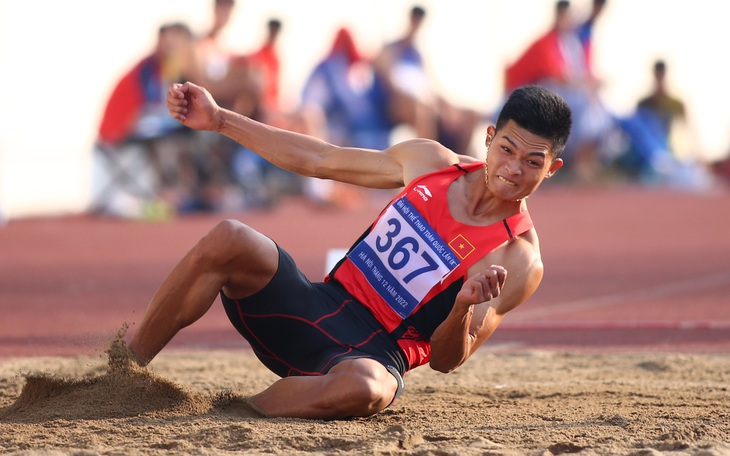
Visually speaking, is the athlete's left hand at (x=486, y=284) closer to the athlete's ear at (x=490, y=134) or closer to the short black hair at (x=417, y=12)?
the athlete's ear at (x=490, y=134)

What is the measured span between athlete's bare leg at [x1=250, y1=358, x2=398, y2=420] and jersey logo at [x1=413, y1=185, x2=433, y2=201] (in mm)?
688

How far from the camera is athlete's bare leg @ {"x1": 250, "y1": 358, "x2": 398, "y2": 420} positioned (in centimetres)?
403

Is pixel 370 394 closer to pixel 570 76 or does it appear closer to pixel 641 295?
pixel 641 295

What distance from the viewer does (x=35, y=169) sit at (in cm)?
1562

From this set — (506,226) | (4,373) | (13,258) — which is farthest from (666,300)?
(13,258)

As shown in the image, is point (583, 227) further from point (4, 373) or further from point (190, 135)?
point (4, 373)

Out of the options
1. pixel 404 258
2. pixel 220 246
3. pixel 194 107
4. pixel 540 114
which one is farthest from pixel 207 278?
pixel 540 114

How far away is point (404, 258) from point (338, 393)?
591 millimetres

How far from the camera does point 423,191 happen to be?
4.43m

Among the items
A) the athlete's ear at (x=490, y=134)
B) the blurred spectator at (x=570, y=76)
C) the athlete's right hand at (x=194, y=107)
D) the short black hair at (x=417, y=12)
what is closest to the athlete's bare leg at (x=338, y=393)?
the athlete's ear at (x=490, y=134)

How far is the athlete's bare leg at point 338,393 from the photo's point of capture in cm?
403

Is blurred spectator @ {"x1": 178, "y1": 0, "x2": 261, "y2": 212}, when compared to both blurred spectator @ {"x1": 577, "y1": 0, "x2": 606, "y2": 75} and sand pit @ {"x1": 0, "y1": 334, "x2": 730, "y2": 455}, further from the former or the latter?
sand pit @ {"x1": 0, "y1": 334, "x2": 730, "y2": 455}

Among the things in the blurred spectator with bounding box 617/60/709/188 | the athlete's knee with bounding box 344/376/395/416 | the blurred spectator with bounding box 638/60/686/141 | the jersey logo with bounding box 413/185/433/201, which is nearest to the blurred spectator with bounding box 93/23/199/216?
the blurred spectator with bounding box 617/60/709/188

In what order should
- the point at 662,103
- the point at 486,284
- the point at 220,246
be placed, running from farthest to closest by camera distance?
the point at 662,103 → the point at 220,246 → the point at 486,284
